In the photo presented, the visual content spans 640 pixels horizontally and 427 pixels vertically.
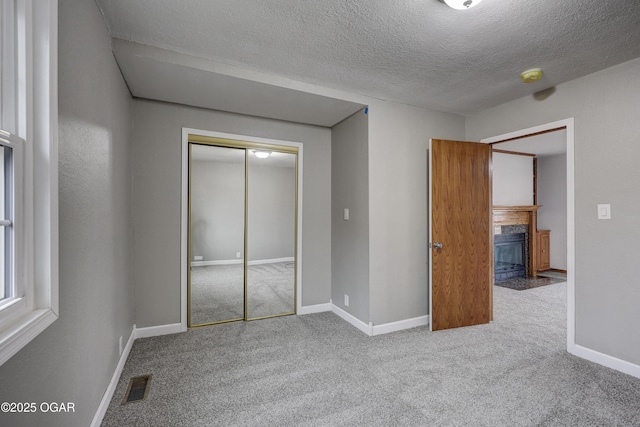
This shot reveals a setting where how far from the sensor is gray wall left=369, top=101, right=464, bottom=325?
3055 millimetres

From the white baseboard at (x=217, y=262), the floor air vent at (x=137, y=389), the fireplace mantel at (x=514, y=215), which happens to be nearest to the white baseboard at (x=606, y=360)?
the fireplace mantel at (x=514, y=215)

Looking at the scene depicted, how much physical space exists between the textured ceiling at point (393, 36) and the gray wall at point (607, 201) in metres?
0.20

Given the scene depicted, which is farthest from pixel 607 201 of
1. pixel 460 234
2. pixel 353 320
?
pixel 353 320

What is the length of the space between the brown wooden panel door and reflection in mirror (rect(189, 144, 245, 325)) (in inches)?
82.3

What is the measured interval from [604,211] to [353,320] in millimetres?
2420

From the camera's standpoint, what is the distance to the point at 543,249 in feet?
19.9

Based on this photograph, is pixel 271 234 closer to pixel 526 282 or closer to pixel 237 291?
pixel 237 291

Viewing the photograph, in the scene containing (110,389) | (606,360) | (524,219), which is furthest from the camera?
(524,219)

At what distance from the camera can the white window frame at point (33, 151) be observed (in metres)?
0.94

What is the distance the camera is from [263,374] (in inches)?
88.8

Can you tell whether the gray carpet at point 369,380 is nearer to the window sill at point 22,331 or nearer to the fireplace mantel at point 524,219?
the window sill at point 22,331

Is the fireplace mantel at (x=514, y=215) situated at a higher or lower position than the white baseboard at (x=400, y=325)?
higher

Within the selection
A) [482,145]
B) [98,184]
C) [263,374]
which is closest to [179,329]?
[263,374]

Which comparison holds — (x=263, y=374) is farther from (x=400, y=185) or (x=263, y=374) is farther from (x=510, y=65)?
(x=510, y=65)
